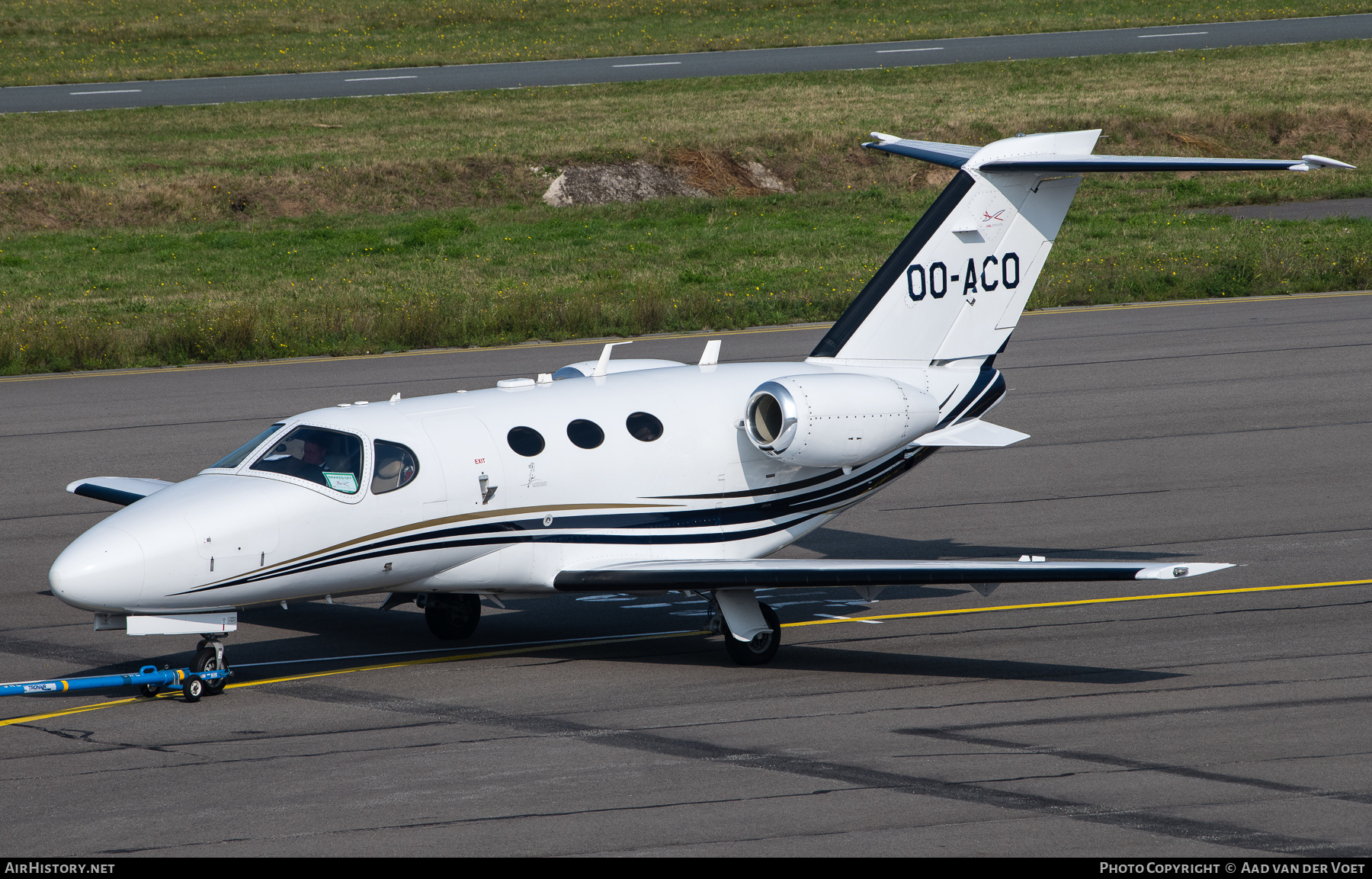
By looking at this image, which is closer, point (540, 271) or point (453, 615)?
point (453, 615)

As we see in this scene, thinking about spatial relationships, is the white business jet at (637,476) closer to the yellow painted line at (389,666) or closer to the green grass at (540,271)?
the yellow painted line at (389,666)

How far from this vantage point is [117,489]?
→ 1878 centimetres

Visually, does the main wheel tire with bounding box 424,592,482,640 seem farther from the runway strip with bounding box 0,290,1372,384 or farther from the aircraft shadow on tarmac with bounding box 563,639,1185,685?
the runway strip with bounding box 0,290,1372,384

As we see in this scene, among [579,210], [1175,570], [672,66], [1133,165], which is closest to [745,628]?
[1175,570]

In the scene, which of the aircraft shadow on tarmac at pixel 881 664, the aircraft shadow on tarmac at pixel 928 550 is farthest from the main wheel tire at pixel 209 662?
the aircraft shadow on tarmac at pixel 928 550

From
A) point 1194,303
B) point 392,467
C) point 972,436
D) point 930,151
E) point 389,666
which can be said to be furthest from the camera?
point 1194,303

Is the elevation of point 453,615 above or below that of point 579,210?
below

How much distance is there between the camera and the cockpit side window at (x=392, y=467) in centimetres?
1506

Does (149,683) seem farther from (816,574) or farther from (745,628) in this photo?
(816,574)

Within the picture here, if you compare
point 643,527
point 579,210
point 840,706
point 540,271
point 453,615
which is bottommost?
point 840,706

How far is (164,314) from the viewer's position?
36062 millimetres

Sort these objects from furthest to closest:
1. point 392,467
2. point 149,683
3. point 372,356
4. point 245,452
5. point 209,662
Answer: point 372,356 → point 245,452 → point 392,467 → point 209,662 → point 149,683

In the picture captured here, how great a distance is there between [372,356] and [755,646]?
18490mm

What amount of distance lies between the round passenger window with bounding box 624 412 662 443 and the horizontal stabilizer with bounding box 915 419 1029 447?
124 inches
